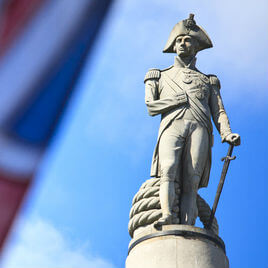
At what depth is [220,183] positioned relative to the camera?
9094 millimetres

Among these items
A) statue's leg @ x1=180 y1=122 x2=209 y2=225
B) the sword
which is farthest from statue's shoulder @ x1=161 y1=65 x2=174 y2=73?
the sword

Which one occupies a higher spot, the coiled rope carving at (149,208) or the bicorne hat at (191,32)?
the bicorne hat at (191,32)

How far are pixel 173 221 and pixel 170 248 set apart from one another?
23.4 inches

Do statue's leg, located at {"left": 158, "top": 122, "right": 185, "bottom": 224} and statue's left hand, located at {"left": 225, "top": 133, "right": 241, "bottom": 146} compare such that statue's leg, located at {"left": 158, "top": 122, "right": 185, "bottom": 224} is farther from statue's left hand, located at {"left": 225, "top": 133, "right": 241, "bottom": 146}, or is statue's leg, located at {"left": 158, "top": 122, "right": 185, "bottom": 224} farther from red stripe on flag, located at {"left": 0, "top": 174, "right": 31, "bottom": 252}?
red stripe on flag, located at {"left": 0, "top": 174, "right": 31, "bottom": 252}

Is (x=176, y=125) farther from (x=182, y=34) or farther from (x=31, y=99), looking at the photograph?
(x=31, y=99)

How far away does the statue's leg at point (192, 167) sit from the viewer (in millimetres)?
8992

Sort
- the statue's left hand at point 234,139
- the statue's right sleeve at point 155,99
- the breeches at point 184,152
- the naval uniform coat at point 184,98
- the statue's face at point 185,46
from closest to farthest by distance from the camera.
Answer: the breeches at point 184,152, the statue's left hand at point 234,139, the naval uniform coat at point 184,98, the statue's right sleeve at point 155,99, the statue's face at point 185,46

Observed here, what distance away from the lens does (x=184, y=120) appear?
31.7ft

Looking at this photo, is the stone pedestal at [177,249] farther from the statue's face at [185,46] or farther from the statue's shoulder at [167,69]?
the statue's face at [185,46]

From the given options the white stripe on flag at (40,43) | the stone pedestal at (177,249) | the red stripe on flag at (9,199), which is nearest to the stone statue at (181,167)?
the stone pedestal at (177,249)

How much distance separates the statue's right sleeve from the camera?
32.4 ft

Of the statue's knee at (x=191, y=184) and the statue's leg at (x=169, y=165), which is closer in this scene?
the statue's leg at (x=169, y=165)

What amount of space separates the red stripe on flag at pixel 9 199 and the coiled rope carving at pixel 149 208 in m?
6.94

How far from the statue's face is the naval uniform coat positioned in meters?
0.16
